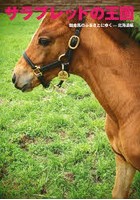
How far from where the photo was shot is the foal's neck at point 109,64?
198cm

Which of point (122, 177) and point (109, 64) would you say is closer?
point (109, 64)

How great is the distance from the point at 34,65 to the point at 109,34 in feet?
1.60

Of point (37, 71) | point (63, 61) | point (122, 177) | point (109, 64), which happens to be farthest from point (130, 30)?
point (122, 177)

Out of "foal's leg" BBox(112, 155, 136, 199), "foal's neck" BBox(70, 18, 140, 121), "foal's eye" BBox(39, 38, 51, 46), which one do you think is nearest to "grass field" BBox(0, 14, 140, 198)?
"foal's leg" BBox(112, 155, 136, 199)

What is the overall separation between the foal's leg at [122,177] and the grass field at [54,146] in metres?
0.21

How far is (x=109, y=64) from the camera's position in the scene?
1993 millimetres

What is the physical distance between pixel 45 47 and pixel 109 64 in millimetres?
393

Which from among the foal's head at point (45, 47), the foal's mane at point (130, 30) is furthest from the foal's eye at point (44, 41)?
the foal's mane at point (130, 30)

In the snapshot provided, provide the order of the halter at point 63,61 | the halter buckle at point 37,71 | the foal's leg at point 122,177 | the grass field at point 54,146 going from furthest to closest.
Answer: the grass field at point 54,146 → the foal's leg at point 122,177 → the halter buckle at point 37,71 → the halter at point 63,61

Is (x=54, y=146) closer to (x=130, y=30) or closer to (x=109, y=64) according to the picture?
(x=109, y=64)

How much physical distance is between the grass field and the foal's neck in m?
0.84

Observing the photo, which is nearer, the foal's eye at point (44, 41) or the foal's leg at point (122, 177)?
the foal's eye at point (44, 41)

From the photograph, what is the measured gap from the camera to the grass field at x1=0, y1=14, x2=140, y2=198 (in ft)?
8.50

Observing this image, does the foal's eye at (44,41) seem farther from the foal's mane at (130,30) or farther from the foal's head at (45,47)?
the foal's mane at (130,30)
